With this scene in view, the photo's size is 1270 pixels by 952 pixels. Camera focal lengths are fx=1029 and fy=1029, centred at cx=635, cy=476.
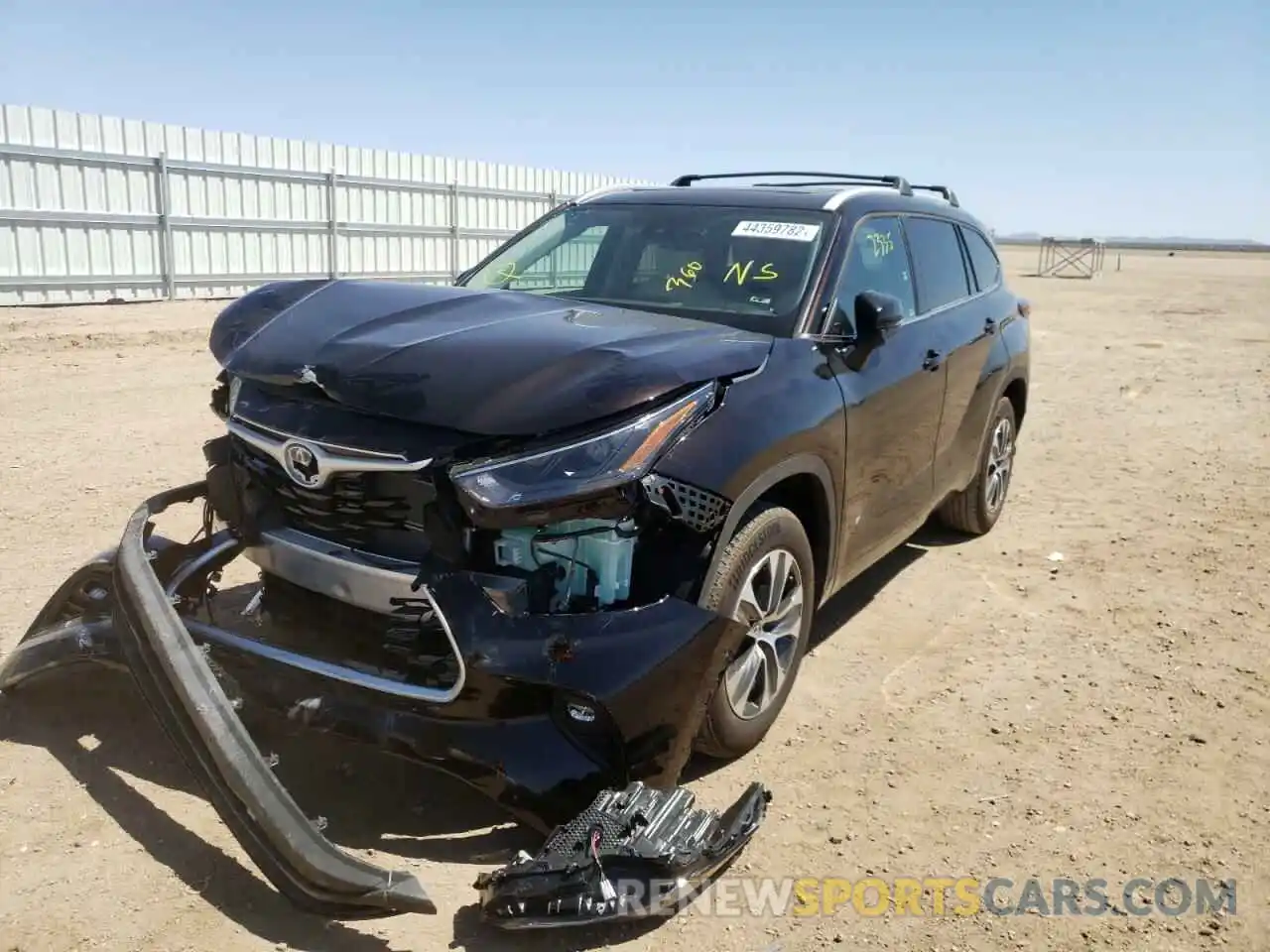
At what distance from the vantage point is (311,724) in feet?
9.38

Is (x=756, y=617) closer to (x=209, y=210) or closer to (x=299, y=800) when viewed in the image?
(x=299, y=800)

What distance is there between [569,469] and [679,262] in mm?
1792

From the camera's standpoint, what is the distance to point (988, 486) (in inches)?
239

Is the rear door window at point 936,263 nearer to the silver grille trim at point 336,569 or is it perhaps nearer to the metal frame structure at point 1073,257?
the silver grille trim at point 336,569

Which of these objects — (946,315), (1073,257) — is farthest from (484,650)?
(1073,257)

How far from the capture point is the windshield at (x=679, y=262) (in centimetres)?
386

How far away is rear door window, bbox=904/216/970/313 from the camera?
4.79m

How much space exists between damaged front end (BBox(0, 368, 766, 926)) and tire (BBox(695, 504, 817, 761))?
175mm

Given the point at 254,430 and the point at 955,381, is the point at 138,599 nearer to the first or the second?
the point at 254,430

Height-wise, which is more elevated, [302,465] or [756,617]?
[302,465]

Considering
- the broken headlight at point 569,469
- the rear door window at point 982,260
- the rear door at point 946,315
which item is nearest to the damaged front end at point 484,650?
the broken headlight at point 569,469

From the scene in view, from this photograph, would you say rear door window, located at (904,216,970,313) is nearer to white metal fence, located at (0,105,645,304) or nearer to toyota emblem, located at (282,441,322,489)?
toyota emblem, located at (282,441,322,489)

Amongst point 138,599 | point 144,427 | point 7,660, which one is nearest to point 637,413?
point 138,599

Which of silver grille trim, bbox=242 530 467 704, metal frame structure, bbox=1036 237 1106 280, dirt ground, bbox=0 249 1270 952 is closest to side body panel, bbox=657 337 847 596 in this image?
silver grille trim, bbox=242 530 467 704
